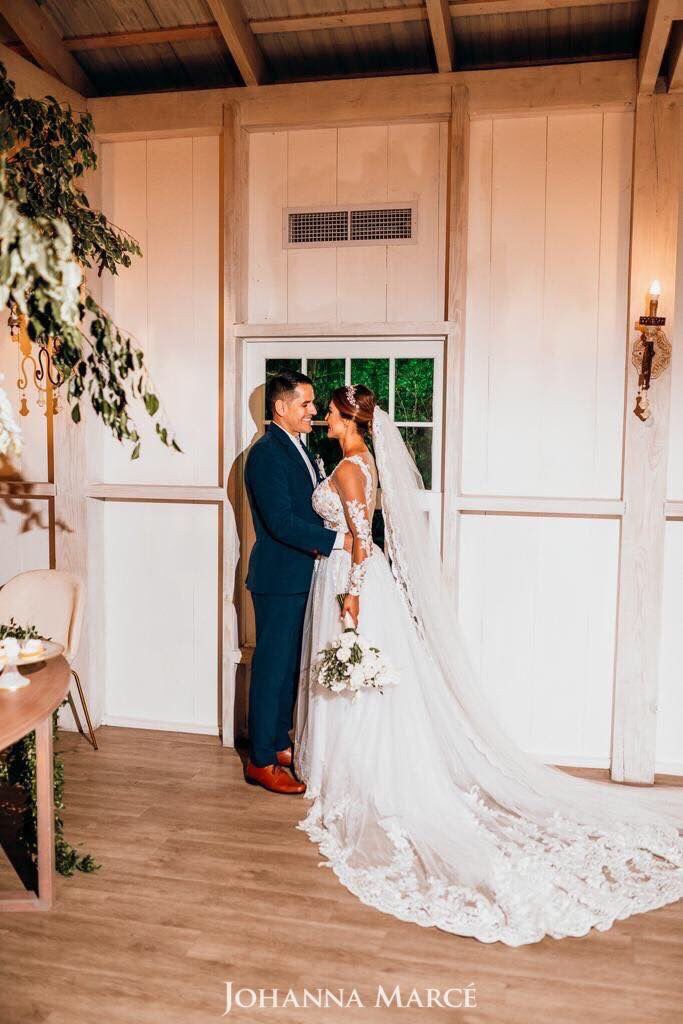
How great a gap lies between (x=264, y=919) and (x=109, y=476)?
2773 mm

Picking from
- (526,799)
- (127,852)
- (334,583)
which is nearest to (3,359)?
(334,583)

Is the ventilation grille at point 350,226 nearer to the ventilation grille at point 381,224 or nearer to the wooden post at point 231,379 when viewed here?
the ventilation grille at point 381,224

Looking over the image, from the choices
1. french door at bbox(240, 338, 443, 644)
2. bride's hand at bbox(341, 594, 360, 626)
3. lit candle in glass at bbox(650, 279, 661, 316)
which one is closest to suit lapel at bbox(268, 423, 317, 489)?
french door at bbox(240, 338, 443, 644)

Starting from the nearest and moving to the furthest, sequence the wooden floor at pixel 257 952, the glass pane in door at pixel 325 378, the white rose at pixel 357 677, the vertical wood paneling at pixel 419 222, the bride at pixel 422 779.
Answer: the wooden floor at pixel 257 952, the bride at pixel 422 779, the white rose at pixel 357 677, the vertical wood paneling at pixel 419 222, the glass pane in door at pixel 325 378

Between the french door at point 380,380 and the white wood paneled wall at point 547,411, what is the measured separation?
0.19 m

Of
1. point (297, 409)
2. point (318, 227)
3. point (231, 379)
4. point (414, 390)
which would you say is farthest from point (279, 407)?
point (318, 227)

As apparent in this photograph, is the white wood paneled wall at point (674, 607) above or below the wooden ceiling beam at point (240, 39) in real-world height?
below

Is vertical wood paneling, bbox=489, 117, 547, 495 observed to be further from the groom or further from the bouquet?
the bouquet

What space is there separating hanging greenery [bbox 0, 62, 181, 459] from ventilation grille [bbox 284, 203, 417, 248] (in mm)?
1574

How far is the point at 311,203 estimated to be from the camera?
4.58m

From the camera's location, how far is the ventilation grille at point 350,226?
448 cm

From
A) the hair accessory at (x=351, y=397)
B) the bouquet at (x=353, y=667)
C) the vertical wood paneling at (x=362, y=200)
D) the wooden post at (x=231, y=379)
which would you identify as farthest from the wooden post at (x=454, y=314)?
the wooden post at (x=231, y=379)

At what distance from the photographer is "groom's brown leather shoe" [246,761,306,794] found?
13.2 ft

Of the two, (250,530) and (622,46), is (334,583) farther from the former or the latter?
(622,46)
